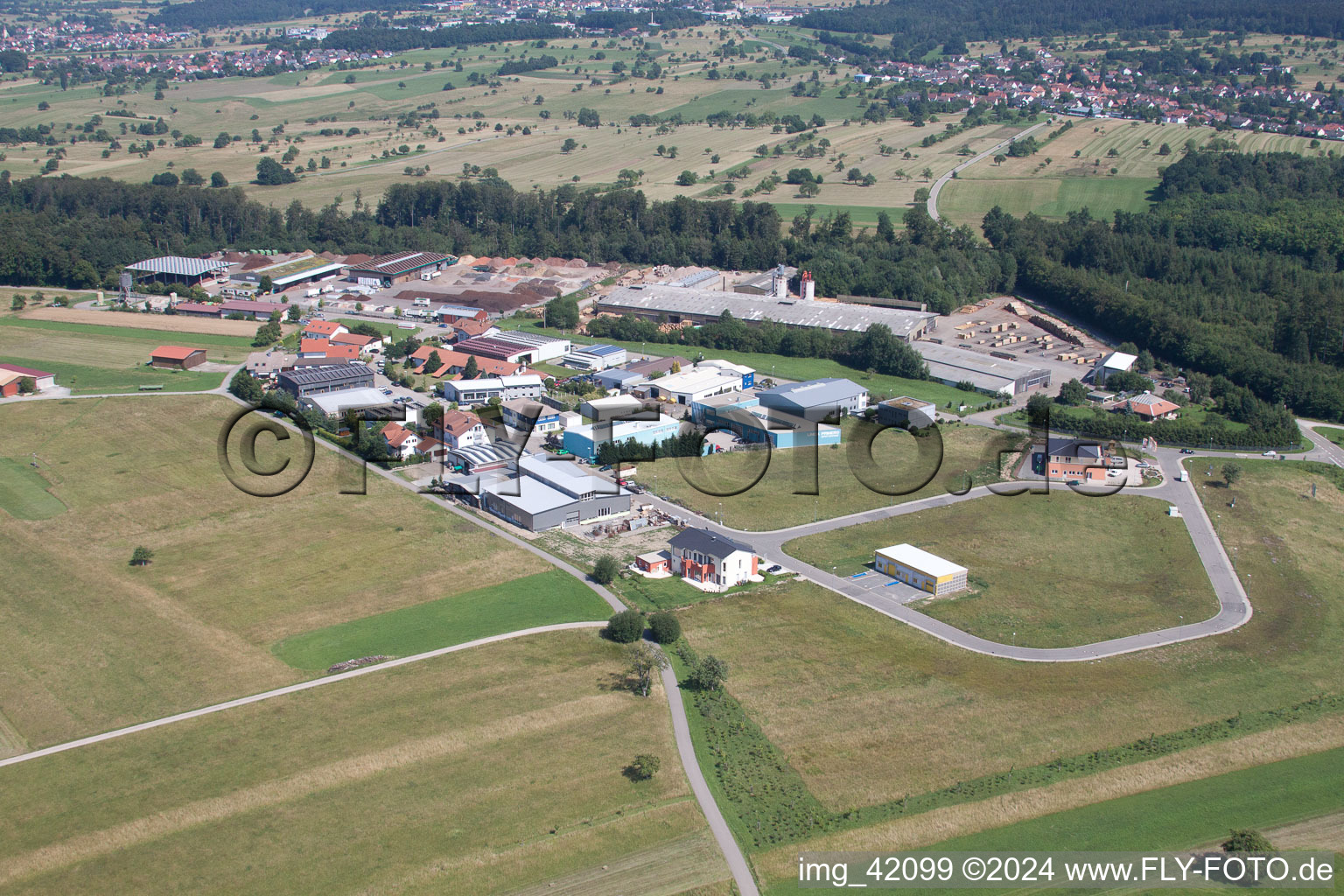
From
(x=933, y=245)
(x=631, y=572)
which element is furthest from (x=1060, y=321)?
(x=631, y=572)

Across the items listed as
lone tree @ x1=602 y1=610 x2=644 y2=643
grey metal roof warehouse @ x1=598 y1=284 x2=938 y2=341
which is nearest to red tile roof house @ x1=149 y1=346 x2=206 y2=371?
grey metal roof warehouse @ x1=598 y1=284 x2=938 y2=341

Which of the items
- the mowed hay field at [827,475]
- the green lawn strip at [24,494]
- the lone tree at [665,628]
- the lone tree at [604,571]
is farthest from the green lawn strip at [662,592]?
the green lawn strip at [24,494]

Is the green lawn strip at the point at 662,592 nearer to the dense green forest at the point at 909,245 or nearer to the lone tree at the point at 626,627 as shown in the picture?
the lone tree at the point at 626,627

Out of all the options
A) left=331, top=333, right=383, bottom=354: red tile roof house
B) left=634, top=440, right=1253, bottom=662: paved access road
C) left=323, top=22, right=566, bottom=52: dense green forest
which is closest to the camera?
left=634, top=440, right=1253, bottom=662: paved access road

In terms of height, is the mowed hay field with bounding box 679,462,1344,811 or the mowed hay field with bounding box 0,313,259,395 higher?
the mowed hay field with bounding box 0,313,259,395

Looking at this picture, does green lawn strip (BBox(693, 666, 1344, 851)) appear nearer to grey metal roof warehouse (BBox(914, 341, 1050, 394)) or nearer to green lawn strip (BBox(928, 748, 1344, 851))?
green lawn strip (BBox(928, 748, 1344, 851))

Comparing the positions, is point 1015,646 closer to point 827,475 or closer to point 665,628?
point 665,628

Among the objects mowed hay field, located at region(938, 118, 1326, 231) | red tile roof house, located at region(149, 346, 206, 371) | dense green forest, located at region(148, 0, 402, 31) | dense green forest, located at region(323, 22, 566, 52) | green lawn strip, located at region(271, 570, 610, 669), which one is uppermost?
dense green forest, located at region(148, 0, 402, 31)
